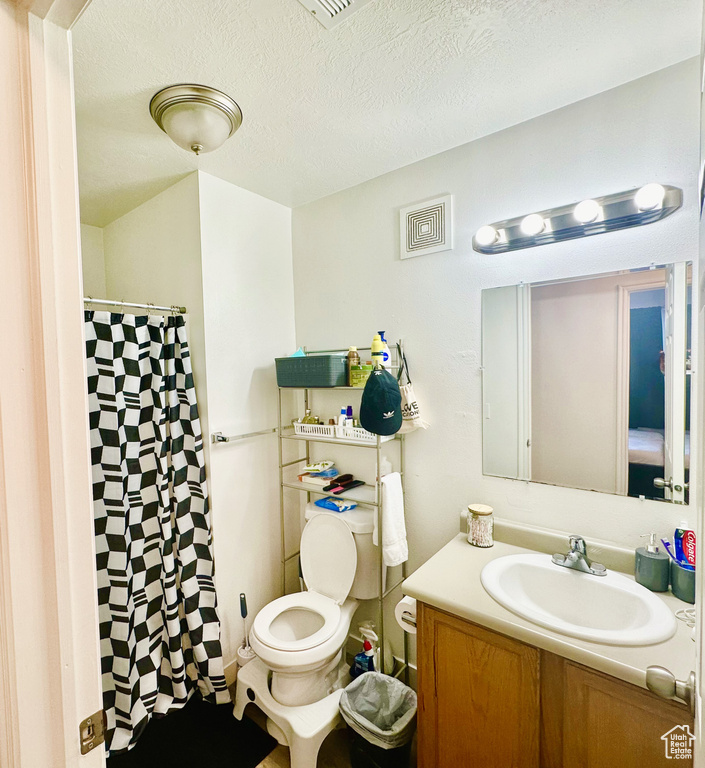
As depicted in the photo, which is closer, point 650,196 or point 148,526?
point 650,196

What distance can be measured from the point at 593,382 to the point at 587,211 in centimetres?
57

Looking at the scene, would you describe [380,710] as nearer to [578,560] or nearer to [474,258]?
[578,560]

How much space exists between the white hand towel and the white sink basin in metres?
0.43

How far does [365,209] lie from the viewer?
186cm

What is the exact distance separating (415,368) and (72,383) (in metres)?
1.36

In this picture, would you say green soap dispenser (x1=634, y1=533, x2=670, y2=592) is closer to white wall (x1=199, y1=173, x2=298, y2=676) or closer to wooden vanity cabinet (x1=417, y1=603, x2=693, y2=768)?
wooden vanity cabinet (x1=417, y1=603, x2=693, y2=768)

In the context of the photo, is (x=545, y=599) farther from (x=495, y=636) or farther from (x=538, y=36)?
(x=538, y=36)

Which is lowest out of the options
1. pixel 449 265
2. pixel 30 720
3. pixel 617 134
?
pixel 30 720

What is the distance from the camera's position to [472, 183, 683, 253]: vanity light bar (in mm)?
1165

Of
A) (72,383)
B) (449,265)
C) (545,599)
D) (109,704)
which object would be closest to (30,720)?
(72,383)

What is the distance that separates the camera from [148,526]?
1699mm

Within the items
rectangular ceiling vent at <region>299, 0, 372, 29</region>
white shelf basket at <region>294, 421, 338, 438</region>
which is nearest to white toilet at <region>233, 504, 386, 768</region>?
white shelf basket at <region>294, 421, 338, 438</region>
